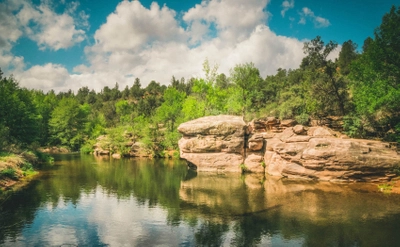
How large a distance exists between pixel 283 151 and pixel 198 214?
17.7m

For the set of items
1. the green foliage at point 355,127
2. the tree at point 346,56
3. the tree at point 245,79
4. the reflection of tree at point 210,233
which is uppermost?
the tree at point 346,56

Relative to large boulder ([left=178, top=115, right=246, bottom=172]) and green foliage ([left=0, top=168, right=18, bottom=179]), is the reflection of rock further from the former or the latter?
green foliage ([left=0, top=168, right=18, bottom=179])

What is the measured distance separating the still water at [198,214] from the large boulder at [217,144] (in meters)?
8.79

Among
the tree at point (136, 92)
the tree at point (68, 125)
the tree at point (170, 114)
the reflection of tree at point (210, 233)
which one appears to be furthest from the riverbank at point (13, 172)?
the tree at point (136, 92)

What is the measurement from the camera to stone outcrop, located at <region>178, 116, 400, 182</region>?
1094 inches

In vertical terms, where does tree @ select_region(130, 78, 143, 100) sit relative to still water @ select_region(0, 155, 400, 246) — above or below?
above

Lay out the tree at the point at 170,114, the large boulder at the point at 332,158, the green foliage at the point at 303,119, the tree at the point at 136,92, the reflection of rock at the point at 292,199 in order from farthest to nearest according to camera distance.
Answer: the tree at the point at 136,92 < the tree at the point at 170,114 < the green foliage at the point at 303,119 < the large boulder at the point at 332,158 < the reflection of rock at the point at 292,199

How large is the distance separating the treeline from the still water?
34.1 feet

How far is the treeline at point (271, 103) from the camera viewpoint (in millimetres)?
29172

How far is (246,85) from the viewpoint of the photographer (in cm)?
5462

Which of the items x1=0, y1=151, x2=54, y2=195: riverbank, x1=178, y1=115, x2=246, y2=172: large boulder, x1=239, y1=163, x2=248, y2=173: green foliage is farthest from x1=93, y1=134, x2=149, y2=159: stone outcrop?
x1=239, y1=163, x2=248, y2=173: green foliage

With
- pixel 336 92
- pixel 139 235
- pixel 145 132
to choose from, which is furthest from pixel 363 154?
pixel 145 132

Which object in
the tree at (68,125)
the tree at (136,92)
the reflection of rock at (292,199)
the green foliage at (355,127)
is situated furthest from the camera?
the tree at (136,92)

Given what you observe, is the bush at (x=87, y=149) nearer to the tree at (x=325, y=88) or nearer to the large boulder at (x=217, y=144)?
the large boulder at (x=217, y=144)
